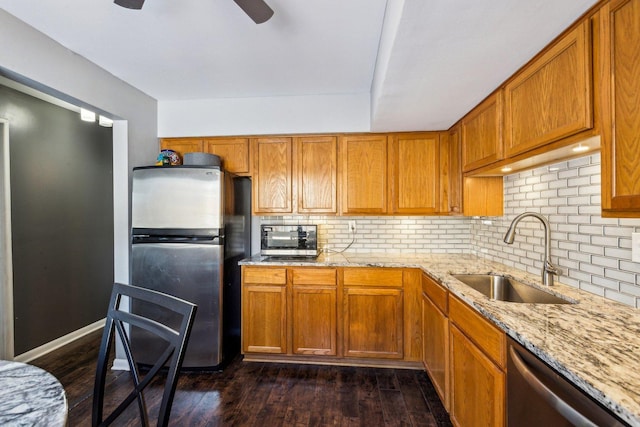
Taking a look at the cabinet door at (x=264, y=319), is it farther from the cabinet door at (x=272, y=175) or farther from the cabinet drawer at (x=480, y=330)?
the cabinet drawer at (x=480, y=330)

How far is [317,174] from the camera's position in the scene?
282 centimetres

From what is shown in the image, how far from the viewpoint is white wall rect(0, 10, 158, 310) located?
5.67 ft

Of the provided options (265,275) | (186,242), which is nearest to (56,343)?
(186,242)

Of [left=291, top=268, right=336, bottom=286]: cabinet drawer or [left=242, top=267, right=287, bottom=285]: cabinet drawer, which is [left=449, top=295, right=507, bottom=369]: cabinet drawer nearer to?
[left=291, top=268, right=336, bottom=286]: cabinet drawer

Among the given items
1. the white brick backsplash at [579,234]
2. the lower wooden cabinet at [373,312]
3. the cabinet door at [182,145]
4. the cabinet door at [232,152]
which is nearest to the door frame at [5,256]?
the cabinet door at [182,145]

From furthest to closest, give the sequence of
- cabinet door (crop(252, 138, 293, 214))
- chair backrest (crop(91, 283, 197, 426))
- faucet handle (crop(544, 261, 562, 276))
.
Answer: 1. cabinet door (crop(252, 138, 293, 214))
2. faucet handle (crop(544, 261, 562, 276))
3. chair backrest (crop(91, 283, 197, 426))

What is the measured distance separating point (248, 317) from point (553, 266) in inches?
89.7

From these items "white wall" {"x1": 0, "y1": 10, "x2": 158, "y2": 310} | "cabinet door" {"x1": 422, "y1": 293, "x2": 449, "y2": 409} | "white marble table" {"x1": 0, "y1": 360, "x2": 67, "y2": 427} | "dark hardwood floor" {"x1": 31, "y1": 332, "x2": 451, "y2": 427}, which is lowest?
"dark hardwood floor" {"x1": 31, "y1": 332, "x2": 451, "y2": 427}

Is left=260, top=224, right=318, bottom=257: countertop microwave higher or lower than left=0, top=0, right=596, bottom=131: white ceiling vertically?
lower

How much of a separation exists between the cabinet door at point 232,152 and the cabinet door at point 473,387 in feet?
7.37

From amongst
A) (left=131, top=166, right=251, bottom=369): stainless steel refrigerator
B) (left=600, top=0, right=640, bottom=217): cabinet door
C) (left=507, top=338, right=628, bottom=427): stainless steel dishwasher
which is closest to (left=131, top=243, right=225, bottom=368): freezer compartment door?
(left=131, top=166, right=251, bottom=369): stainless steel refrigerator

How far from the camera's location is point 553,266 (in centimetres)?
175

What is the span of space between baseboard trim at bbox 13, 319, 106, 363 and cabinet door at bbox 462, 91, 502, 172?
4.08 meters

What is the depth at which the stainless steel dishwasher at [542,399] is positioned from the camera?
76 cm
